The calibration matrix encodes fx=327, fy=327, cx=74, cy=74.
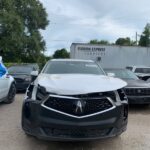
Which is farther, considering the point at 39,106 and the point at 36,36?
the point at 36,36

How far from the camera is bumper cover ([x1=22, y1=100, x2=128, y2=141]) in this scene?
531 centimetres

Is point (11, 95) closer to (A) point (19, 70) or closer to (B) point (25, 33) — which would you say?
(A) point (19, 70)

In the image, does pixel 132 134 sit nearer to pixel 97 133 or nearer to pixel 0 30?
pixel 97 133

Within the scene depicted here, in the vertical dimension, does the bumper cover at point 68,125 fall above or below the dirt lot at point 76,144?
above

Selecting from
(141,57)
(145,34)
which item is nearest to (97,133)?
(141,57)

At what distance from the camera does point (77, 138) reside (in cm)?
535

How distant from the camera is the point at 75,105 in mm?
5363

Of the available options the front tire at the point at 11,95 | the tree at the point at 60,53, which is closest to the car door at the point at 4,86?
the front tire at the point at 11,95

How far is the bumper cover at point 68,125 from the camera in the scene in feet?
17.4

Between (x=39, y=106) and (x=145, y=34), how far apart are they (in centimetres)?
5846

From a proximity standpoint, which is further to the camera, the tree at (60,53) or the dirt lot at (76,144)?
the tree at (60,53)

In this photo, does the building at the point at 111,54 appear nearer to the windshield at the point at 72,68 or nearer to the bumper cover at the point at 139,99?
the bumper cover at the point at 139,99

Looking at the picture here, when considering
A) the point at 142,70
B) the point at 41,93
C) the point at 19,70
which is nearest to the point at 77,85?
the point at 41,93

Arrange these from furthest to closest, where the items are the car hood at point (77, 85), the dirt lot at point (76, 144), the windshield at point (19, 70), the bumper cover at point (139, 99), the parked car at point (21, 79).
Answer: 1. the windshield at point (19, 70)
2. the parked car at point (21, 79)
3. the bumper cover at point (139, 99)
4. the dirt lot at point (76, 144)
5. the car hood at point (77, 85)
